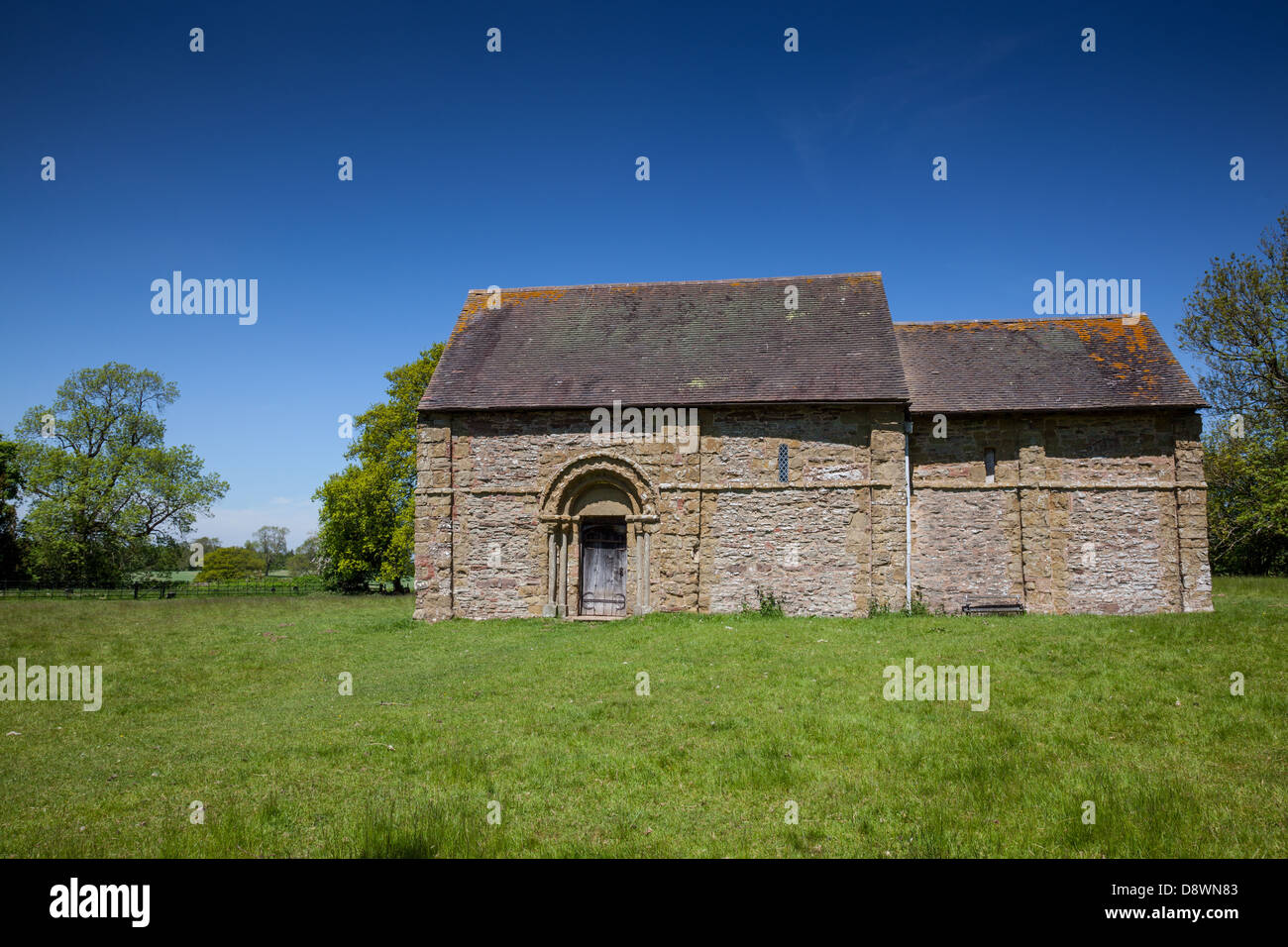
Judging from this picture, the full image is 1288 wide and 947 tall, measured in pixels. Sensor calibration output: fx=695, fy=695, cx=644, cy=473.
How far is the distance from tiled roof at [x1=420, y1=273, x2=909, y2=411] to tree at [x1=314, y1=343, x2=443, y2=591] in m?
12.8

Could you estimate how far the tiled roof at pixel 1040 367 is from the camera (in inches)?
786

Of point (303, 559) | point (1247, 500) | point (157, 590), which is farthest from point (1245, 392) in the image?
point (303, 559)

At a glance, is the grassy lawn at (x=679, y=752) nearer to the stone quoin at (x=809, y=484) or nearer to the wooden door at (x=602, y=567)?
the stone quoin at (x=809, y=484)

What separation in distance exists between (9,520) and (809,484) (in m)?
43.4

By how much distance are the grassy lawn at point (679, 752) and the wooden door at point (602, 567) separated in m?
5.31

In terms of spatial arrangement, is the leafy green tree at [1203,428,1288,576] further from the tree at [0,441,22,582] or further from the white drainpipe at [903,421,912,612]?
the tree at [0,441,22,582]

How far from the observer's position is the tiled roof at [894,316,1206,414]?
20.0 m

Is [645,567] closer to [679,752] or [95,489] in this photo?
[679,752]

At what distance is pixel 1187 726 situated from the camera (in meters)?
7.94

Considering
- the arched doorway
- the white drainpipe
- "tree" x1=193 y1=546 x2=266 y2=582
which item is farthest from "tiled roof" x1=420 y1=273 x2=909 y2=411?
"tree" x1=193 y1=546 x2=266 y2=582

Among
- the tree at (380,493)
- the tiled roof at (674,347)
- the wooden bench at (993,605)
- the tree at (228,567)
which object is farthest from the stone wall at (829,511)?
the tree at (228,567)

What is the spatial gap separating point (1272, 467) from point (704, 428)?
67.0ft

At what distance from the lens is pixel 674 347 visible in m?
21.3
